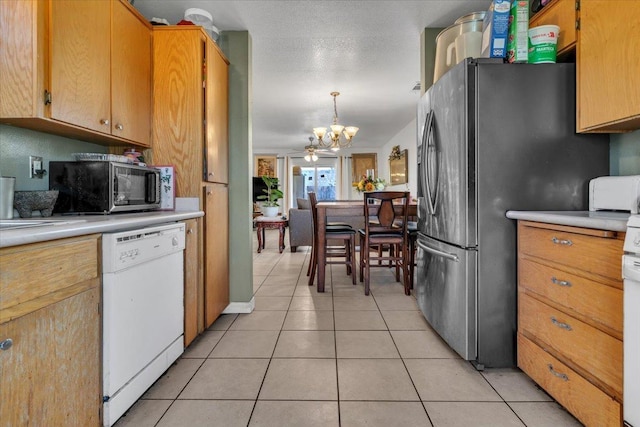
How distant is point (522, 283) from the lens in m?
1.64

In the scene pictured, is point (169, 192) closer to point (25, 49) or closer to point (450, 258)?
point (25, 49)

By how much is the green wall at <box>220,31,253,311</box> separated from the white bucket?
1965 mm

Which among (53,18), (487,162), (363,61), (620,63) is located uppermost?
(363,61)

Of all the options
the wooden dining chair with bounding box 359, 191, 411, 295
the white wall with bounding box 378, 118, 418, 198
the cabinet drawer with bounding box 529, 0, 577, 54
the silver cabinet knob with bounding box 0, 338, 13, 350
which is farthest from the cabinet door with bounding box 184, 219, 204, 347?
the white wall with bounding box 378, 118, 418, 198

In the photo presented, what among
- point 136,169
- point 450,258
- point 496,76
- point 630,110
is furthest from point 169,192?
point 630,110

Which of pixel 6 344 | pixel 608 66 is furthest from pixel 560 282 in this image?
pixel 6 344

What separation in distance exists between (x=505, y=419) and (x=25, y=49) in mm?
2509

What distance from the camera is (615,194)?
1422 millimetres

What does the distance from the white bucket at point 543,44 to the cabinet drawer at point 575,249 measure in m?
0.90

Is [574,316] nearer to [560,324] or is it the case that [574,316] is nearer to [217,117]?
[560,324]

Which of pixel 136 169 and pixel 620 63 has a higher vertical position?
pixel 620 63

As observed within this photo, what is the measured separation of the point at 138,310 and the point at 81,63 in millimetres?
1207

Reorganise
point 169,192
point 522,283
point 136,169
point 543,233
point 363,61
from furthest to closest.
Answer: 1. point 363,61
2. point 169,192
3. point 136,169
4. point 522,283
5. point 543,233

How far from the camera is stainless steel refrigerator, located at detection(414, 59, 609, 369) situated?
5.53 ft
